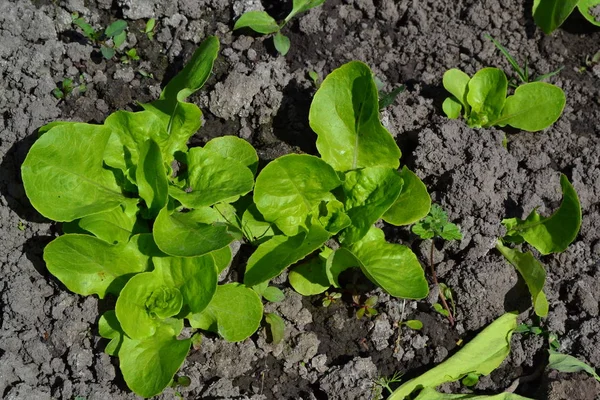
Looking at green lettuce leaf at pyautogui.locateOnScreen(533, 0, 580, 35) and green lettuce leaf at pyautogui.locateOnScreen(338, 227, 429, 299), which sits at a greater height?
green lettuce leaf at pyautogui.locateOnScreen(533, 0, 580, 35)

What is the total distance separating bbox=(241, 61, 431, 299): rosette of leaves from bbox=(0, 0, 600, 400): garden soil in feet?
0.53

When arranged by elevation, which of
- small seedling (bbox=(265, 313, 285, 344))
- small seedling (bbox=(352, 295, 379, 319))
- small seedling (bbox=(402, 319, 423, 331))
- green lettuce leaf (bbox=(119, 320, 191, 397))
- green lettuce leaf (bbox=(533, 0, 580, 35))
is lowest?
small seedling (bbox=(402, 319, 423, 331))

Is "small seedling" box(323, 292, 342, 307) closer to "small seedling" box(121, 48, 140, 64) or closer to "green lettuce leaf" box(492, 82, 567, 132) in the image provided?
"green lettuce leaf" box(492, 82, 567, 132)

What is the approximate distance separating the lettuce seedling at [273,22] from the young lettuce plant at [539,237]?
3.86 ft

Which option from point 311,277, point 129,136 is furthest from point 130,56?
point 311,277

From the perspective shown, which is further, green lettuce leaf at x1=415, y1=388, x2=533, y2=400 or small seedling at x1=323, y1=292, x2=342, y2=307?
small seedling at x1=323, y1=292, x2=342, y2=307

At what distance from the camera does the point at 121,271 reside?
108 inches

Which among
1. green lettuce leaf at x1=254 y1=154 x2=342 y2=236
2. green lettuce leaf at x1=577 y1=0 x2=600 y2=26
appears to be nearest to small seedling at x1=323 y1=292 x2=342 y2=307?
green lettuce leaf at x1=254 y1=154 x2=342 y2=236

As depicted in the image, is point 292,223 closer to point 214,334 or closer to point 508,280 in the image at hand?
point 214,334

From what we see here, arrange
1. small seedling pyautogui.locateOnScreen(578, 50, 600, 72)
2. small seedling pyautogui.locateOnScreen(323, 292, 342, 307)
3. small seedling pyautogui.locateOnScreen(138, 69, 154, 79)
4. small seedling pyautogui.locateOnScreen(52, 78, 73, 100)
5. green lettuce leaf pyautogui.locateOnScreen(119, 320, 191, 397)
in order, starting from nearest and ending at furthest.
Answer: green lettuce leaf pyautogui.locateOnScreen(119, 320, 191, 397) < small seedling pyautogui.locateOnScreen(323, 292, 342, 307) < small seedling pyautogui.locateOnScreen(52, 78, 73, 100) < small seedling pyautogui.locateOnScreen(138, 69, 154, 79) < small seedling pyautogui.locateOnScreen(578, 50, 600, 72)

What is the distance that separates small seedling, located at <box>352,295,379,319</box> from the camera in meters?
2.87

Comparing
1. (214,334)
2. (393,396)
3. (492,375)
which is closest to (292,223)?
(214,334)

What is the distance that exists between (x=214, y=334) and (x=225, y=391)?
0.73 feet

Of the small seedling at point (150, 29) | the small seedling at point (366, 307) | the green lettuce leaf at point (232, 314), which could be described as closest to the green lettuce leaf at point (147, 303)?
the green lettuce leaf at point (232, 314)
